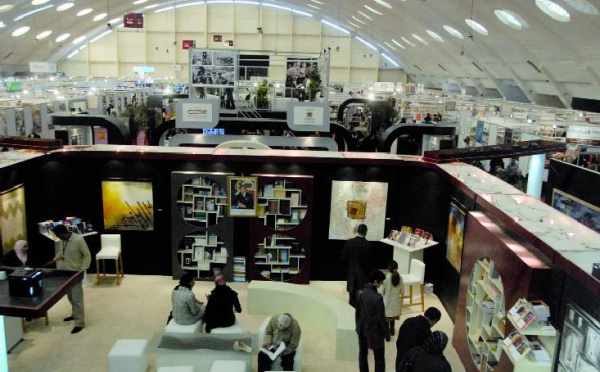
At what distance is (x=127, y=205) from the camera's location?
9.00 m

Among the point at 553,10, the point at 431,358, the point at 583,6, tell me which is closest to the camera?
the point at 431,358

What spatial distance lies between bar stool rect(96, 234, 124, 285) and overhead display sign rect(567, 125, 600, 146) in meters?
10.9

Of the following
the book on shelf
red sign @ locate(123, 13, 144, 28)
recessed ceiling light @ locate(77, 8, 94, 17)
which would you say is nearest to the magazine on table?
the book on shelf

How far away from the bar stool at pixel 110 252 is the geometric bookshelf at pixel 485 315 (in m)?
5.35

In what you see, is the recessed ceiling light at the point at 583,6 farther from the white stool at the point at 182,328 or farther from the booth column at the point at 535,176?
the white stool at the point at 182,328

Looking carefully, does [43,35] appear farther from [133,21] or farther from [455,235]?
[455,235]

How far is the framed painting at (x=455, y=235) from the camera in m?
7.32

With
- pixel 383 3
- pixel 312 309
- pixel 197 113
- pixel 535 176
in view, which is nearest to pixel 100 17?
pixel 383 3

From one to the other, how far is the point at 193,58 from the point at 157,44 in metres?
31.2

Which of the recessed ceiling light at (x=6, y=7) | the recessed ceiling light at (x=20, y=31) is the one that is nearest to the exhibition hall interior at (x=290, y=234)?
the recessed ceiling light at (x=6, y=7)

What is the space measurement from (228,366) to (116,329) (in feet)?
7.63

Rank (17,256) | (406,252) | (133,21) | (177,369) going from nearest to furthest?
(177,369)
(17,256)
(406,252)
(133,21)

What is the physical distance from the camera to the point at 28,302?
15.6 ft

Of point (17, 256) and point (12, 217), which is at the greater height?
point (12, 217)
